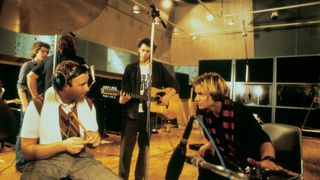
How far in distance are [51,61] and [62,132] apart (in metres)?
1.55

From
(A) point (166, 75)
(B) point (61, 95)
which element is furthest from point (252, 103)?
(B) point (61, 95)

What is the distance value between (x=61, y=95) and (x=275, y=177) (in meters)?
1.17

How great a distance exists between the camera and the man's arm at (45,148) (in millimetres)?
1303

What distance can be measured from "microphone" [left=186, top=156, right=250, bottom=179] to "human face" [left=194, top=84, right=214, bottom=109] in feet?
2.83

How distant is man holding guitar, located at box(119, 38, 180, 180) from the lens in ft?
8.07

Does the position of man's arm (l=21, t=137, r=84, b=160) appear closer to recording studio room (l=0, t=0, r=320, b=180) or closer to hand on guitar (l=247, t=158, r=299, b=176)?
recording studio room (l=0, t=0, r=320, b=180)

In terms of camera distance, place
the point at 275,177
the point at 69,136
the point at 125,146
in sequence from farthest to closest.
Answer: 1. the point at 125,146
2. the point at 69,136
3. the point at 275,177

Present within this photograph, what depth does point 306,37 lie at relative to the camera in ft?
24.9

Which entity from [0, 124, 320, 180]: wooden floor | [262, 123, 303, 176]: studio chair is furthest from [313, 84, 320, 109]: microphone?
[262, 123, 303, 176]: studio chair

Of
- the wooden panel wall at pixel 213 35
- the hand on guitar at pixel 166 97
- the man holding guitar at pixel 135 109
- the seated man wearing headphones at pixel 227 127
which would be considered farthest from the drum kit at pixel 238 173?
the wooden panel wall at pixel 213 35

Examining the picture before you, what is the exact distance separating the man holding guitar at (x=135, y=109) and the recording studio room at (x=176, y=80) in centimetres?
1

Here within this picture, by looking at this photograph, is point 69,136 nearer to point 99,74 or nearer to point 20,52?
point 20,52

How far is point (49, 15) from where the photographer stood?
48.1 inches

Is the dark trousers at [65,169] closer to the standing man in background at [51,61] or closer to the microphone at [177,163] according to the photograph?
the microphone at [177,163]
